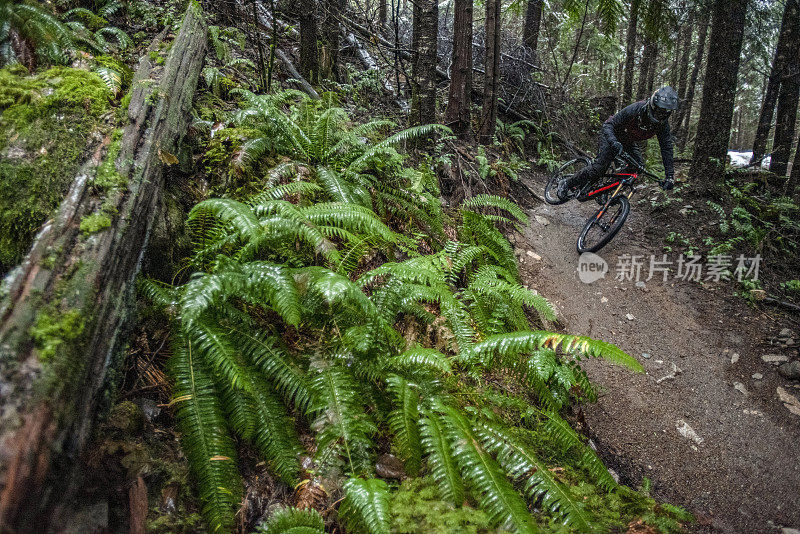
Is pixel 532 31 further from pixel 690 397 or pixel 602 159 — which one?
pixel 690 397

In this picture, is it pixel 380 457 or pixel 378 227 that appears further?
pixel 378 227

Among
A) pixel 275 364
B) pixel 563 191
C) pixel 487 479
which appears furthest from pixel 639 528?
pixel 563 191

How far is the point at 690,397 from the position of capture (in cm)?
442

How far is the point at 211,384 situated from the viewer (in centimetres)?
226

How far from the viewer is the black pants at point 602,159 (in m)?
6.82

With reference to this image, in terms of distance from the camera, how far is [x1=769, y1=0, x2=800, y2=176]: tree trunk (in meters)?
8.44

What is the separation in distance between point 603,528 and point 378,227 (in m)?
2.42

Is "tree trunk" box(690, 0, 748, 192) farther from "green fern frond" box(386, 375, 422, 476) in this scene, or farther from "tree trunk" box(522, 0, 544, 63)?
"green fern frond" box(386, 375, 422, 476)

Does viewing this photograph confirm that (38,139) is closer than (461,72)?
Yes

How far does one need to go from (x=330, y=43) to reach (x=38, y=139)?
624 cm

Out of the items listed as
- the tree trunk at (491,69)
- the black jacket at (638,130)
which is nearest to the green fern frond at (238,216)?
the black jacket at (638,130)

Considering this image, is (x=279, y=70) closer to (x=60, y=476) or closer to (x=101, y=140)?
(x=101, y=140)

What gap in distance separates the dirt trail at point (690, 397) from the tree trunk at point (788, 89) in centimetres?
564

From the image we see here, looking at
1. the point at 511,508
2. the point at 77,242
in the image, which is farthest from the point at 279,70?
the point at 511,508
